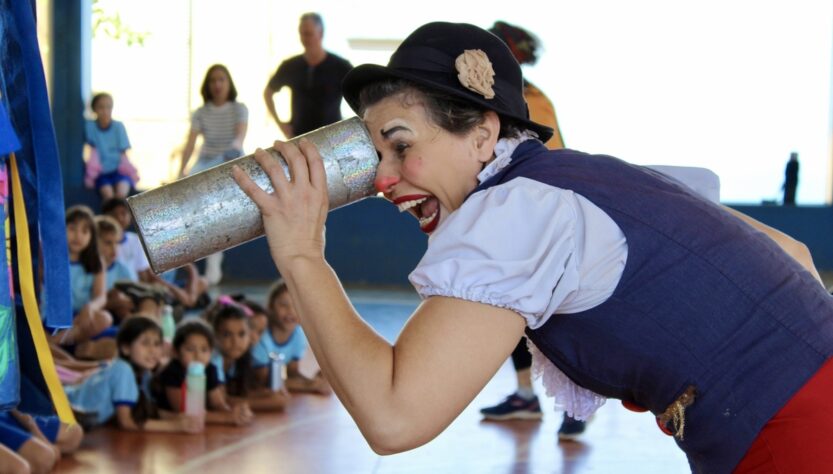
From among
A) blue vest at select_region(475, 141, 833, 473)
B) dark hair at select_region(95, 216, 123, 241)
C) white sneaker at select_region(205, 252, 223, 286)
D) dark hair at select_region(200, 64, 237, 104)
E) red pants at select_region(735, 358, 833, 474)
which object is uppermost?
blue vest at select_region(475, 141, 833, 473)

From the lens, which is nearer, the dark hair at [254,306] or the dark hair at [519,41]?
the dark hair at [519,41]

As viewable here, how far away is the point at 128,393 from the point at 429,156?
3.19 meters

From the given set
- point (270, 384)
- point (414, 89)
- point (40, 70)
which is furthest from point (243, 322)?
point (414, 89)

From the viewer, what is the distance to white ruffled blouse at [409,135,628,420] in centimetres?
132

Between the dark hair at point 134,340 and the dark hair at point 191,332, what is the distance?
0.11m

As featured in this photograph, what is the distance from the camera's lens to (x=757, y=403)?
1385 millimetres

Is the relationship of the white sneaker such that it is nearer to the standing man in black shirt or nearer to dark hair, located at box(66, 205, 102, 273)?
the standing man in black shirt

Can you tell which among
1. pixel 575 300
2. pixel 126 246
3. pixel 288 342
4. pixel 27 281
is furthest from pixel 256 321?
pixel 575 300

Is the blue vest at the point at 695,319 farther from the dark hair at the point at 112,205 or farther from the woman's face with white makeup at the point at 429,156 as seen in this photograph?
the dark hair at the point at 112,205

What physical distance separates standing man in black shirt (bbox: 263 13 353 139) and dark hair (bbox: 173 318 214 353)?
304 cm

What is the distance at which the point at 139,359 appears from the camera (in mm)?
4562

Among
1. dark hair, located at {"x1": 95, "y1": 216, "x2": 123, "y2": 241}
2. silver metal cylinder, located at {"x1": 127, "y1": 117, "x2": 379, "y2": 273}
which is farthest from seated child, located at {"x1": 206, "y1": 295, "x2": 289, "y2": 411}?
silver metal cylinder, located at {"x1": 127, "y1": 117, "x2": 379, "y2": 273}

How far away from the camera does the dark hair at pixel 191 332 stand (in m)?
4.62

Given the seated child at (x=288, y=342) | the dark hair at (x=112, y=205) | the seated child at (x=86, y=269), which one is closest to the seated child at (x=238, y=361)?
the seated child at (x=288, y=342)
